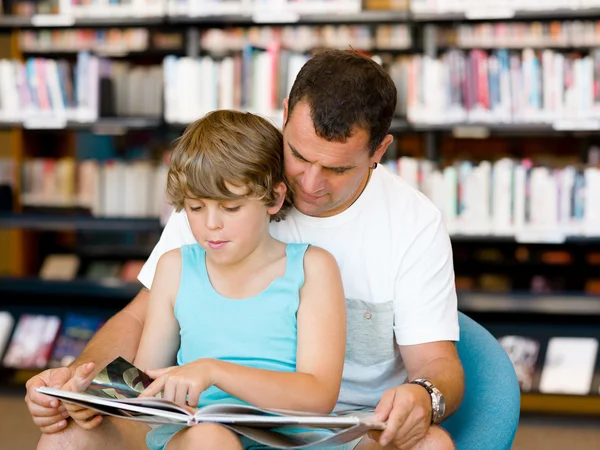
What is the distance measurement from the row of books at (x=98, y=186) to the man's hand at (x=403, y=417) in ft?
9.08

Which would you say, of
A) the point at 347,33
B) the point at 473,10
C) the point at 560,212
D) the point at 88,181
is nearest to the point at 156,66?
the point at 88,181

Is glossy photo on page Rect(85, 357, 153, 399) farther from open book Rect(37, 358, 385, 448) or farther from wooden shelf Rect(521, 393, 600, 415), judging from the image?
wooden shelf Rect(521, 393, 600, 415)

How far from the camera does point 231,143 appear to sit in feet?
5.58

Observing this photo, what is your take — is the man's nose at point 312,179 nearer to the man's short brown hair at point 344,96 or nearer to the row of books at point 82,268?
the man's short brown hair at point 344,96

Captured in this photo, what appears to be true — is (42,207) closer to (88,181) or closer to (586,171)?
(88,181)

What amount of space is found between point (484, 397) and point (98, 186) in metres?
2.94

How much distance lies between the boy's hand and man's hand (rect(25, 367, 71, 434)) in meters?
0.23

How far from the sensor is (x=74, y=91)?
4.40 meters

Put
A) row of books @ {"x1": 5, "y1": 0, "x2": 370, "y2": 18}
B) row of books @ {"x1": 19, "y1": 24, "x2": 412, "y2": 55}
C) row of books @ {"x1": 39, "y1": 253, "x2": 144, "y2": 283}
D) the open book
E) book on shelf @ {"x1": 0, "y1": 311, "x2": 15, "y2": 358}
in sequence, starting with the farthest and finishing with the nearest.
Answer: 1. row of books @ {"x1": 39, "y1": 253, "x2": 144, "y2": 283}
2. row of books @ {"x1": 19, "y1": 24, "x2": 412, "y2": 55}
3. book on shelf @ {"x1": 0, "y1": 311, "x2": 15, "y2": 358}
4. row of books @ {"x1": 5, "y1": 0, "x2": 370, "y2": 18}
5. the open book

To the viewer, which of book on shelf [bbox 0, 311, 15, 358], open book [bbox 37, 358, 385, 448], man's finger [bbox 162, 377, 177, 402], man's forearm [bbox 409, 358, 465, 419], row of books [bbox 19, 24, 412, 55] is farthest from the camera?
row of books [bbox 19, 24, 412, 55]

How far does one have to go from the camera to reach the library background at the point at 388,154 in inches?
155

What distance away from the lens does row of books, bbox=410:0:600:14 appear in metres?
4.00

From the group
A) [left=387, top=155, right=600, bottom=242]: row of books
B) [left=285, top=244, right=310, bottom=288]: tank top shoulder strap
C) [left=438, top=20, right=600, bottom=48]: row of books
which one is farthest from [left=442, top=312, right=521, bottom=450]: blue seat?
[left=438, top=20, right=600, bottom=48]: row of books

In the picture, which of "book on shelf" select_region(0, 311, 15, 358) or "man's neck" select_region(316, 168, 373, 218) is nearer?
"man's neck" select_region(316, 168, 373, 218)
